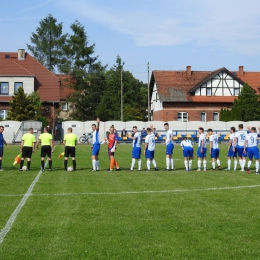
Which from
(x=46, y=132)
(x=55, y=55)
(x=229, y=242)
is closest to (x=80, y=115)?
(x=55, y=55)

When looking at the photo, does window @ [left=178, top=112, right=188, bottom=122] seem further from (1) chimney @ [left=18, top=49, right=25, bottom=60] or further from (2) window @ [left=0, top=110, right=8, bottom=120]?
(2) window @ [left=0, top=110, right=8, bottom=120]

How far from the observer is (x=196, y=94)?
70.7 m

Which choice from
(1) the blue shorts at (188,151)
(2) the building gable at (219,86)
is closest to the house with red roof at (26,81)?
(2) the building gable at (219,86)

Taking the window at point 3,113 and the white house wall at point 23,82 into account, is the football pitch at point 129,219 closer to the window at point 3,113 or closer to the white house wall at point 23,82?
the window at point 3,113

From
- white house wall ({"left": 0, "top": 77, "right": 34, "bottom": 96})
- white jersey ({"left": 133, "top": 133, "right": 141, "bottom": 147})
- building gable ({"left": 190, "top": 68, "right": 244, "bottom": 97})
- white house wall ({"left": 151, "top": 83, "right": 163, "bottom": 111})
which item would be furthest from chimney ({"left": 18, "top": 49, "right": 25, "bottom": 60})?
white jersey ({"left": 133, "top": 133, "right": 141, "bottom": 147})

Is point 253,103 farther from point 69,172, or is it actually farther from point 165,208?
point 165,208

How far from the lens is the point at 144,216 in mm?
10492

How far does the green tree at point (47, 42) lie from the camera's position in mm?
78625

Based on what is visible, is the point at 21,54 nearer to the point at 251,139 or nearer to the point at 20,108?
the point at 20,108

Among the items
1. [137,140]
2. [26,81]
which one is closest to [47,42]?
[26,81]

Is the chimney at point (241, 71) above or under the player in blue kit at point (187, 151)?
above

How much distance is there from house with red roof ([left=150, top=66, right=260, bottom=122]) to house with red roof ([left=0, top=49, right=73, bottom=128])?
14.4 meters

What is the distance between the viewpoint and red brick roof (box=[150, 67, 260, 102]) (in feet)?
230

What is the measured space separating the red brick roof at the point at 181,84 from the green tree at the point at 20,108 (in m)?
19.7
